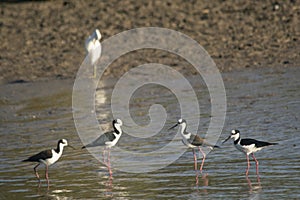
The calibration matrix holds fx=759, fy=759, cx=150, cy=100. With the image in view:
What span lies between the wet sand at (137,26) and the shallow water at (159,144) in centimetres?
147

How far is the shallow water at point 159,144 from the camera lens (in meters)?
10.0

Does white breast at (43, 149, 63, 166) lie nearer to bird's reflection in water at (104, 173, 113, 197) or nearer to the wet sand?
bird's reflection in water at (104, 173, 113, 197)

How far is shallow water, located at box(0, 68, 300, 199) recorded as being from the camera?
1004cm

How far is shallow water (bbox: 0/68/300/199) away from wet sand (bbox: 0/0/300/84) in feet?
4.81

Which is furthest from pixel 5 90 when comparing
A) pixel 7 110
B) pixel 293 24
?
pixel 293 24

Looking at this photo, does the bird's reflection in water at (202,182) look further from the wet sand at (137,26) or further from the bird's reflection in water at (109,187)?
the wet sand at (137,26)

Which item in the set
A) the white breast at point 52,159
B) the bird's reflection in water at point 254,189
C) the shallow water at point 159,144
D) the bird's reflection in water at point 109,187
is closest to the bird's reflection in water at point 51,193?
the shallow water at point 159,144

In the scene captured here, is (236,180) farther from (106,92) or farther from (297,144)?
(106,92)

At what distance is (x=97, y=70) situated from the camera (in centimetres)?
2041

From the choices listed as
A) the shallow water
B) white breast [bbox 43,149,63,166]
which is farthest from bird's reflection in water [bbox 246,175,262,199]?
white breast [bbox 43,149,63,166]

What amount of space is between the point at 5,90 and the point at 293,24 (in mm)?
8467

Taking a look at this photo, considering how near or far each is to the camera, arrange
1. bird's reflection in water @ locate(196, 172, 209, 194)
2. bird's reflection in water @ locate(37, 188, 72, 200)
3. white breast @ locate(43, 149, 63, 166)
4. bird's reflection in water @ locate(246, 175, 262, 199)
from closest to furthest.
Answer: bird's reflection in water @ locate(246, 175, 262, 199) < bird's reflection in water @ locate(196, 172, 209, 194) < bird's reflection in water @ locate(37, 188, 72, 200) < white breast @ locate(43, 149, 63, 166)

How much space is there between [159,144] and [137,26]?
1091cm

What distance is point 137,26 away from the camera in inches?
918
